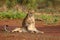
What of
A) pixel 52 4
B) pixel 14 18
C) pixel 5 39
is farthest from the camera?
pixel 52 4

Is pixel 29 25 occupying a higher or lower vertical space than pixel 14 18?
higher

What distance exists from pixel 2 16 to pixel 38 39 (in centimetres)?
902

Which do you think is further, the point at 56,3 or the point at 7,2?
the point at 56,3

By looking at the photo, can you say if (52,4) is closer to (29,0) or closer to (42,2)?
(42,2)

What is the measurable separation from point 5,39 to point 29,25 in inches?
78.5

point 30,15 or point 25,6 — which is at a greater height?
point 30,15

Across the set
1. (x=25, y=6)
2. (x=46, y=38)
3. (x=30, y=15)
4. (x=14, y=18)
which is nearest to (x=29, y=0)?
(x=25, y=6)

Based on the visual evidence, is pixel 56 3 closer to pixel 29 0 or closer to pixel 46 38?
pixel 29 0

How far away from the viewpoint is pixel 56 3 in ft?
94.0

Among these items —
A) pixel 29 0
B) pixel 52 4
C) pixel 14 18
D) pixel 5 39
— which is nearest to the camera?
pixel 5 39

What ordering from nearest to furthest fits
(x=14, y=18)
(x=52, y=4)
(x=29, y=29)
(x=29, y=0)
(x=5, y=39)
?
1. (x=5, y=39)
2. (x=29, y=29)
3. (x=14, y=18)
4. (x=29, y=0)
5. (x=52, y=4)

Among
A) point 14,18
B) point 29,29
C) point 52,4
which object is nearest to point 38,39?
point 29,29

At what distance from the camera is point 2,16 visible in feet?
55.9

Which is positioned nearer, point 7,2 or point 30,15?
point 30,15
